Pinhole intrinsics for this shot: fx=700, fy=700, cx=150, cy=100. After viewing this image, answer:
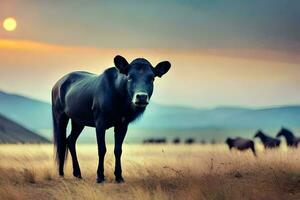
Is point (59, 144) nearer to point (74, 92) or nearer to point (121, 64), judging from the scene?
point (74, 92)

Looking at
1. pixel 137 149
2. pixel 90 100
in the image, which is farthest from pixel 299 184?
pixel 137 149

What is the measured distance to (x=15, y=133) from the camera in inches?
1481

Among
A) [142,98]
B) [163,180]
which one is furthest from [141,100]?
[163,180]

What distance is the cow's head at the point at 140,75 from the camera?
1270 centimetres

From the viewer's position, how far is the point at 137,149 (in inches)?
871

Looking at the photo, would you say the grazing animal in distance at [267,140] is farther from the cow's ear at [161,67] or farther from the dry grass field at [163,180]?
the cow's ear at [161,67]

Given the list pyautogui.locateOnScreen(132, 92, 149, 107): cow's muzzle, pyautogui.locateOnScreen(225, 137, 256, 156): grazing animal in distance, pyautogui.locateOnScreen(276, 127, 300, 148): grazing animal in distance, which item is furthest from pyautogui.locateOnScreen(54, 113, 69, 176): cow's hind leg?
pyautogui.locateOnScreen(276, 127, 300, 148): grazing animal in distance

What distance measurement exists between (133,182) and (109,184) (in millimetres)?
457

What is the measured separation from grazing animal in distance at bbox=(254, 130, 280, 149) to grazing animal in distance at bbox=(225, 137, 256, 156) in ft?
2.38

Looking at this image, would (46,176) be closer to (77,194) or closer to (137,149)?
(77,194)

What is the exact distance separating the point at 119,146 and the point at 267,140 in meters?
16.6

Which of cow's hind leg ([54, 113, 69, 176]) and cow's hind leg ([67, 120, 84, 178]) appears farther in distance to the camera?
cow's hind leg ([54, 113, 69, 176])

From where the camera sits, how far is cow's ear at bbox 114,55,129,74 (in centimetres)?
1344

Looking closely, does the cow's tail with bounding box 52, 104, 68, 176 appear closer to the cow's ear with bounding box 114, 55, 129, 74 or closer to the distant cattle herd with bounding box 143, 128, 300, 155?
the cow's ear with bounding box 114, 55, 129, 74
